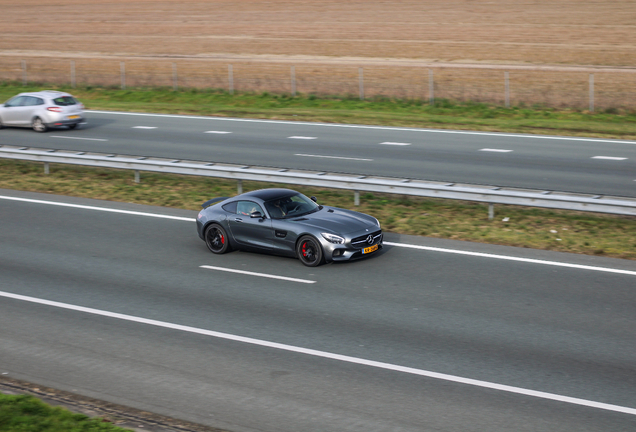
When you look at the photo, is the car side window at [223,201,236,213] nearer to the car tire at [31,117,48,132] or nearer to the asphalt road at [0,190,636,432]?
the asphalt road at [0,190,636,432]

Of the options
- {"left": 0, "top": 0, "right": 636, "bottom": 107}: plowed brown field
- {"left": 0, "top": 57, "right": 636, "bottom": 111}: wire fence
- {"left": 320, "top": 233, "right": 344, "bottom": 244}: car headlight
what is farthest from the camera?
{"left": 0, "top": 0, "right": 636, "bottom": 107}: plowed brown field

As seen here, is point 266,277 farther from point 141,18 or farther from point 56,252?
point 141,18

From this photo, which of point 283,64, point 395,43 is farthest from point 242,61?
point 395,43

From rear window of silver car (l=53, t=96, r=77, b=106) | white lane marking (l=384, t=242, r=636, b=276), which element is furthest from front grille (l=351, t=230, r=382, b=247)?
rear window of silver car (l=53, t=96, r=77, b=106)

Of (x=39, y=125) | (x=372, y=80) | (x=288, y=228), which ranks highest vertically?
(x=372, y=80)

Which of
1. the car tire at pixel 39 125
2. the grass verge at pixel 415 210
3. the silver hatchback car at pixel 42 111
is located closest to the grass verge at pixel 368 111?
the silver hatchback car at pixel 42 111

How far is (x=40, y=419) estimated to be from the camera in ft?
23.8

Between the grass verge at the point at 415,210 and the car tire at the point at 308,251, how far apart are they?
112 inches

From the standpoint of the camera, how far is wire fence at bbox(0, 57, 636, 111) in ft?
107

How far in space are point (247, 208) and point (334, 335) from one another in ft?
14.6

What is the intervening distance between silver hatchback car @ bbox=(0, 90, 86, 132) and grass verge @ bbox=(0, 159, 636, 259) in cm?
612

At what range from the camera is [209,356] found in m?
9.21

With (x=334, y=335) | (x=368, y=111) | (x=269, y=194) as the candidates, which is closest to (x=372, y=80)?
(x=368, y=111)

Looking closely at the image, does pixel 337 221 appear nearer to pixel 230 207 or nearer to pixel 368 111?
pixel 230 207
